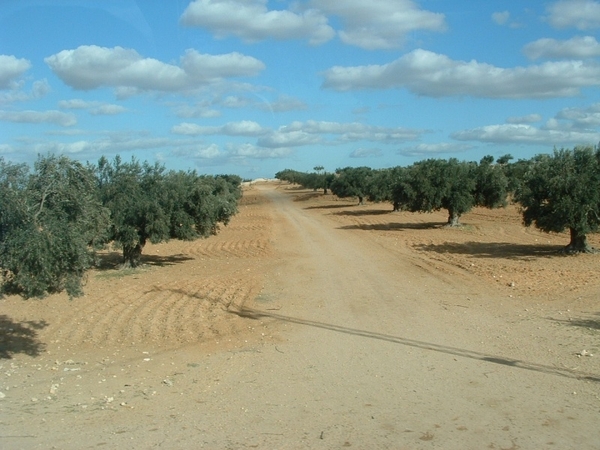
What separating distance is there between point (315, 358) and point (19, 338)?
728cm

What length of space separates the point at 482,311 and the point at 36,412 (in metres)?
10.3

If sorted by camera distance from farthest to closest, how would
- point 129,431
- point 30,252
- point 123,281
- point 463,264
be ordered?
point 463,264, point 123,281, point 30,252, point 129,431

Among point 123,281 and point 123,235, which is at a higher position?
point 123,235

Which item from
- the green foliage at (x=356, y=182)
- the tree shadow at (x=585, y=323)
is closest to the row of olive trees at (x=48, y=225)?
the tree shadow at (x=585, y=323)

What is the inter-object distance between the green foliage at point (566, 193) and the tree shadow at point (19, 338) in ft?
59.5

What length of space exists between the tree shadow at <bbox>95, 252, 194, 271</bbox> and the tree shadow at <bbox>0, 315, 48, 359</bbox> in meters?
8.92

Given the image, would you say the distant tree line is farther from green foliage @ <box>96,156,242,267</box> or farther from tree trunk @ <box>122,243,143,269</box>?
tree trunk @ <box>122,243,143,269</box>

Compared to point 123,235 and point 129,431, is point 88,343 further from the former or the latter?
point 123,235

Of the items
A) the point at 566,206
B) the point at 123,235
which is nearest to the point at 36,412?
the point at 123,235

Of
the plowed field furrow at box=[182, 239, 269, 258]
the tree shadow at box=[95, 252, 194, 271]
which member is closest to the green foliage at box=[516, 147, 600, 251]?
the plowed field furrow at box=[182, 239, 269, 258]

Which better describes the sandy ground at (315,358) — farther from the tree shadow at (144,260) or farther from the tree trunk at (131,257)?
the tree shadow at (144,260)

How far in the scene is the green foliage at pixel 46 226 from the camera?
1016 cm

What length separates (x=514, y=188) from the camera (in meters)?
37.6

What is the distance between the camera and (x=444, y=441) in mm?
7309
